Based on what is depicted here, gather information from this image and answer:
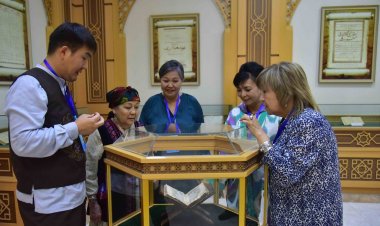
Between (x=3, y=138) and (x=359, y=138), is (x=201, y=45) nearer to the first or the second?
(x=359, y=138)

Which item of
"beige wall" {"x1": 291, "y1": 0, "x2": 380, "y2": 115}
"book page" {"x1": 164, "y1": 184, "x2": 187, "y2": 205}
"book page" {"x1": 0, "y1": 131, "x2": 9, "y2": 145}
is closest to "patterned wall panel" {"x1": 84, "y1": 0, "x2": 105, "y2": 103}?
"book page" {"x1": 0, "y1": 131, "x2": 9, "y2": 145}

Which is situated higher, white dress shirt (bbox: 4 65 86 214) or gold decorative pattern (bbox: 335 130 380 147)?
white dress shirt (bbox: 4 65 86 214)

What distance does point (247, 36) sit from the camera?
158 inches

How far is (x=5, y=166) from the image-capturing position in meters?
2.72

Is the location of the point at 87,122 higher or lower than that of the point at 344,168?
higher

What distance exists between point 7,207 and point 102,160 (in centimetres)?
199

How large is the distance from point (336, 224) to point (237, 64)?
3142 millimetres

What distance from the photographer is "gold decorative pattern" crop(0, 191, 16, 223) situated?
275cm

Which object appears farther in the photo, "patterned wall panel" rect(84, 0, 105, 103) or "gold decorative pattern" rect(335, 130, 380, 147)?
"patterned wall panel" rect(84, 0, 105, 103)

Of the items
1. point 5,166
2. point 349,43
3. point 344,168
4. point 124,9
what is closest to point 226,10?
point 124,9

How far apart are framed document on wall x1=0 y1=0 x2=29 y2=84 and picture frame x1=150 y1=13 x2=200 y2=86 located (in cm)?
173

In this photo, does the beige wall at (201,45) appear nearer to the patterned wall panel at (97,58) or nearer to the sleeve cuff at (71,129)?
the patterned wall panel at (97,58)

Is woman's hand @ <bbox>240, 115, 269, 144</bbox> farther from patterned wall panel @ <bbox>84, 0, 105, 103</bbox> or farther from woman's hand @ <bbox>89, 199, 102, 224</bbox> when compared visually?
patterned wall panel @ <bbox>84, 0, 105, 103</bbox>

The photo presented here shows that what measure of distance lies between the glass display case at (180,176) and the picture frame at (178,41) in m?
3.06
